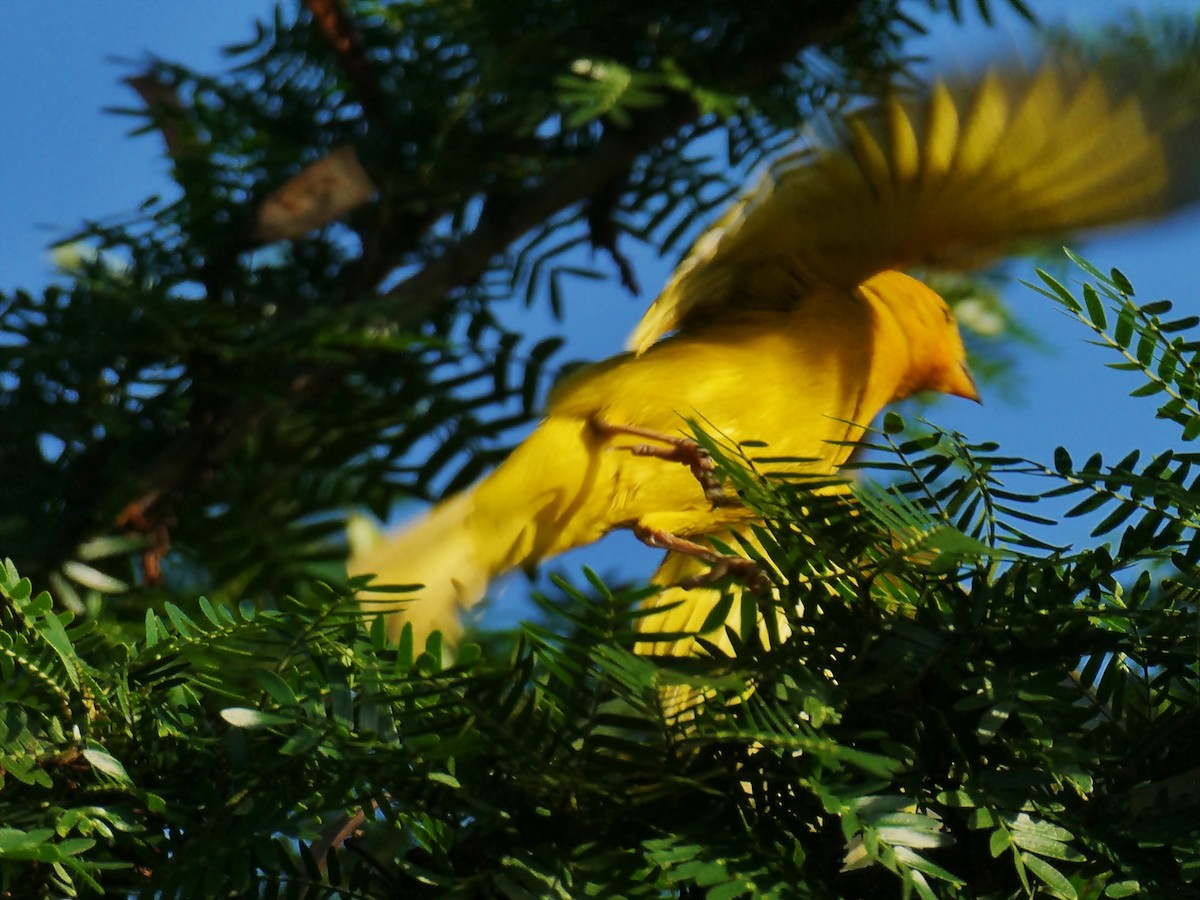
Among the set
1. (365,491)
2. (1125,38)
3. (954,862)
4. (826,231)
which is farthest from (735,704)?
(826,231)

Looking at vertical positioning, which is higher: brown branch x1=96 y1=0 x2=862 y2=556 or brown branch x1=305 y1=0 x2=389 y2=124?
brown branch x1=305 y1=0 x2=389 y2=124

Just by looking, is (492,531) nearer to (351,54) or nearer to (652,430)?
(652,430)

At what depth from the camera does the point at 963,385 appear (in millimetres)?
1770

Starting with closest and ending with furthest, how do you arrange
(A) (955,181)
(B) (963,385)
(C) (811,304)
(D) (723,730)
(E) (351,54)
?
(D) (723,730) < (E) (351,54) < (A) (955,181) < (C) (811,304) < (B) (963,385)

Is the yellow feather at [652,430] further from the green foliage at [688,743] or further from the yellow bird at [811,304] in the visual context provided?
the green foliage at [688,743]

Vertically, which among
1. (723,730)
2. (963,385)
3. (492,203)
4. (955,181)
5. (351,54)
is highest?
(351,54)

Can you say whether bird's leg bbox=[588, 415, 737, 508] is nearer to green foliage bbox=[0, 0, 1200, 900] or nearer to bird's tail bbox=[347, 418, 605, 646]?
bird's tail bbox=[347, 418, 605, 646]

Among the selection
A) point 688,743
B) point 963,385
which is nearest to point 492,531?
point 963,385

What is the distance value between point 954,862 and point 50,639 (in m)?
0.36

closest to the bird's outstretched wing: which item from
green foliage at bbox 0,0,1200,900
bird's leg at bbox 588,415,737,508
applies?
bird's leg at bbox 588,415,737,508

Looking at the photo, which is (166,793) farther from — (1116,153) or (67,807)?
(1116,153)

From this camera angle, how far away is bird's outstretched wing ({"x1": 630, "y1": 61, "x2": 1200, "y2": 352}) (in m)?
1.20

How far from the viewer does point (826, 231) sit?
1471mm

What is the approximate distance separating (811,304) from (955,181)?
26cm
